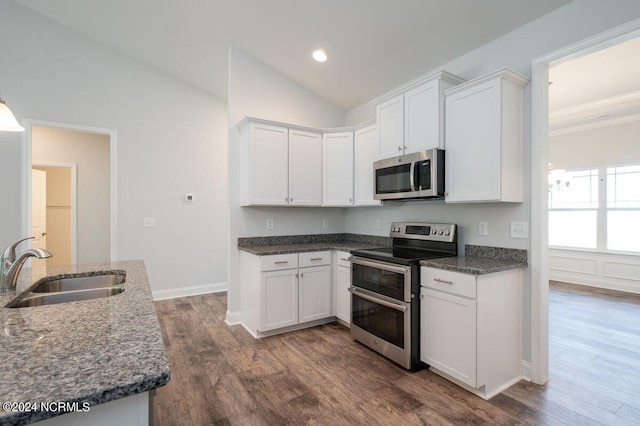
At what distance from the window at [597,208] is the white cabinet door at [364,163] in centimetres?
359

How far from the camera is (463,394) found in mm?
2127

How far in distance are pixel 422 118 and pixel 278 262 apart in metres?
1.92

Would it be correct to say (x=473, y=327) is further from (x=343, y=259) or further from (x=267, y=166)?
(x=267, y=166)

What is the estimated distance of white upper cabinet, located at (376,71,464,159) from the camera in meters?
2.51

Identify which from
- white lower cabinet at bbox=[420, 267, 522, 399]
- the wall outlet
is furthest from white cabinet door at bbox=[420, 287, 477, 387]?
the wall outlet

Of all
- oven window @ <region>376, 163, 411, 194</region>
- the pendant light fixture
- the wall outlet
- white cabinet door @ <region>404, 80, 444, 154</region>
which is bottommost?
the wall outlet

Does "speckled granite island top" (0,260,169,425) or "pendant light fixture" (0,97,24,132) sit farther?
"pendant light fixture" (0,97,24,132)

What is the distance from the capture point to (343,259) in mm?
3291

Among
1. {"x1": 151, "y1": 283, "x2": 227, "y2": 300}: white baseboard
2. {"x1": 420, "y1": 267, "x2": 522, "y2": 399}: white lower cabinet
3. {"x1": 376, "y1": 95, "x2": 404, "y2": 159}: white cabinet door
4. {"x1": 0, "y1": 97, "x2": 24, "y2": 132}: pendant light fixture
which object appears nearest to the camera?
{"x1": 0, "y1": 97, "x2": 24, "y2": 132}: pendant light fixture

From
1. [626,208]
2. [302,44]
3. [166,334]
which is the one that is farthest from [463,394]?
[626,208]

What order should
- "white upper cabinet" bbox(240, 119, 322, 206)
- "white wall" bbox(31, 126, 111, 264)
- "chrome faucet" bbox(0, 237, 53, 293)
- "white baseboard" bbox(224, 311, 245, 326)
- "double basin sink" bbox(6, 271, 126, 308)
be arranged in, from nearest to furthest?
"chrome faucet" bbox(0, 237, 53, 293), "double basin sink" bbox(6, 271, 126, 308), "white upper cabinet" bbox(240, 119, 322, 206), "white baseboard" bbox(224, 311, 245, 326), "white wall" bbox(31, 126, 111, 264)

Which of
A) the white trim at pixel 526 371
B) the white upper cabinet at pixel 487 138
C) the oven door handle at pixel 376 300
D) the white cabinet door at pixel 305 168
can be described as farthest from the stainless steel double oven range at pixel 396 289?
the white cabinet door at pixel 305 168

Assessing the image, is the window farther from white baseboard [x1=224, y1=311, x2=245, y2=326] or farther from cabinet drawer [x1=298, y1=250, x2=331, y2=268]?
white baseboard [x1=224, y1=311, x2=245, y2=326]

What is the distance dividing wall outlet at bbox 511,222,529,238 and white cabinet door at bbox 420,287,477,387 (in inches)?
28.4
